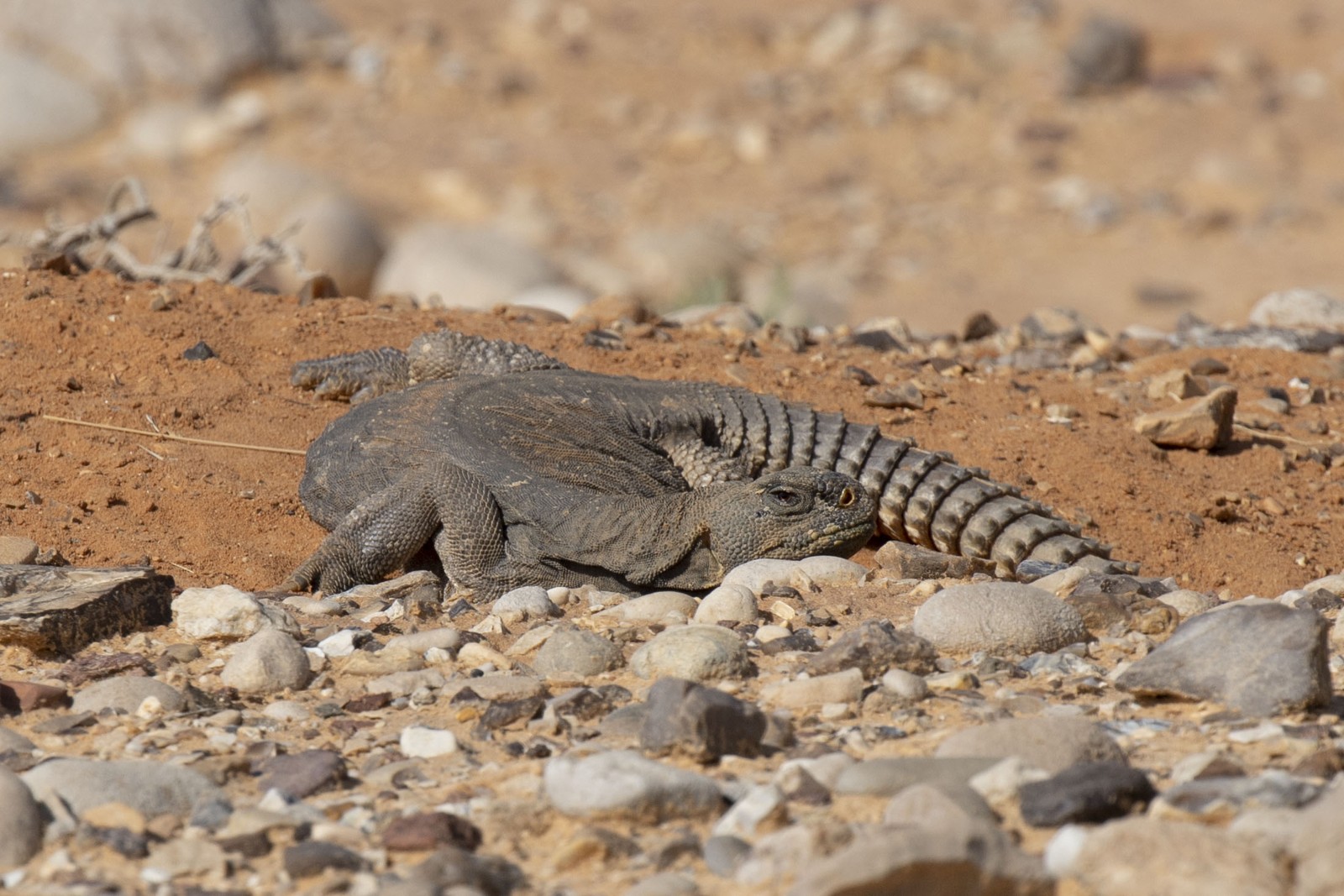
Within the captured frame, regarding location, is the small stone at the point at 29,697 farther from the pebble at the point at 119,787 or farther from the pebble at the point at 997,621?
the pebble at the point at 997,621

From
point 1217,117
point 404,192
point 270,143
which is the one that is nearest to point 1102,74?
point 1217,117

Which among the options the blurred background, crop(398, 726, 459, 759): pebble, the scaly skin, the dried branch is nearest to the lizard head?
the scaly skin

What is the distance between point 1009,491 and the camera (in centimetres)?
579

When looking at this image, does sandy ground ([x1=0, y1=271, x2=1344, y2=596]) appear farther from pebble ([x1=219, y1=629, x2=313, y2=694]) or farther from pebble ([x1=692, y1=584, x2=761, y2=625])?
pebble ([x1=692, y1=584, x2=761, y2=625])

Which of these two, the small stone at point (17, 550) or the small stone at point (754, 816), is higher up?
the small stone at point (17, 550)

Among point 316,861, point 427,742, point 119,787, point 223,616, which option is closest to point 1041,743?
point 427,742

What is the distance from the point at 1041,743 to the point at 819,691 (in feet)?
2.13

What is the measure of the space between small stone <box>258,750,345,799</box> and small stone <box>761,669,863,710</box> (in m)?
1.12

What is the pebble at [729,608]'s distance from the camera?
4293mm

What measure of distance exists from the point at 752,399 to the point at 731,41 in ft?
53.0

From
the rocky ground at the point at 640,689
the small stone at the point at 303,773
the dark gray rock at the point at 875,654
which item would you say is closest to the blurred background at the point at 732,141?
the rocky ground at the point at 640,689

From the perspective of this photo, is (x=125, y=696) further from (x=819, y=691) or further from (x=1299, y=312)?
(x=1299, y=312)

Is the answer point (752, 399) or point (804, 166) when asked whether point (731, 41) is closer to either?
point (804, 166)

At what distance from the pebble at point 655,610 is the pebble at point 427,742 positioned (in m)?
1.04
